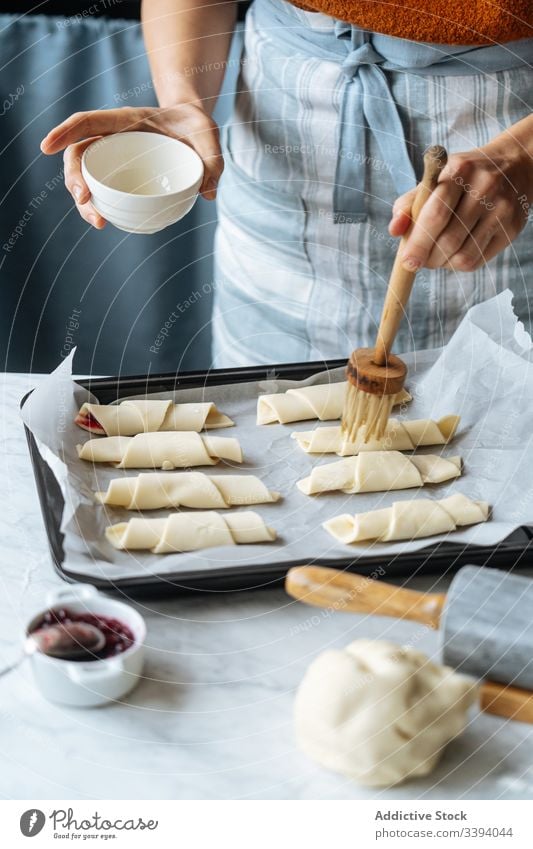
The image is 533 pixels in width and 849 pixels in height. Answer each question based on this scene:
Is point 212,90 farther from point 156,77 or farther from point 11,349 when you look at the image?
point 11,349

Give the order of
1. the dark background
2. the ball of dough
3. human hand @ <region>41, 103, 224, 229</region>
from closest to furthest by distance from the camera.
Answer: the ball of dough
human hand @ <region>41, 103, 224, 229</region>
the dark background

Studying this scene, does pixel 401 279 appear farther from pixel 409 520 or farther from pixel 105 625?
pixel 105 625

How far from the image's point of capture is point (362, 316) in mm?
1431

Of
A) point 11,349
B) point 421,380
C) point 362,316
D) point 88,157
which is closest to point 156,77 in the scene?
point 88,157

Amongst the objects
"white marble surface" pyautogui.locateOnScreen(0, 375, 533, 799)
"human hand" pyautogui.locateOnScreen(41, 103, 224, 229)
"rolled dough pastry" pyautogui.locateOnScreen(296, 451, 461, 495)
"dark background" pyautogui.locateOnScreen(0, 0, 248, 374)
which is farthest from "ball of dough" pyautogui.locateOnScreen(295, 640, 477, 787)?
"dark background" pyautogui.locateOnScreen(0, 0, 248, 374)

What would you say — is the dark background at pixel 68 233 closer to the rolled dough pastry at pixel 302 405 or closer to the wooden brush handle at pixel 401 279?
the rolled dough pastry at pixel 302 405

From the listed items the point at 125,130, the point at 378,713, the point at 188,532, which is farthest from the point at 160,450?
the point at 378,713

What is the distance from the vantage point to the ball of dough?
0.78 meters

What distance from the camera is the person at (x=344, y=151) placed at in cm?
117

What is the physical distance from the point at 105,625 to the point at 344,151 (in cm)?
73

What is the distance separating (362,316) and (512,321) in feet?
0.70

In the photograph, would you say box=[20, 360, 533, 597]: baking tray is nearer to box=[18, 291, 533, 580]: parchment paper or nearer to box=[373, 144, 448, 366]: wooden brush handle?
box=[18, 291, 533, 580]: parchment paper

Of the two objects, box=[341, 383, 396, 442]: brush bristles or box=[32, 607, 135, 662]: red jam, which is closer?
box=[32, 607, 135, 662]: red jam

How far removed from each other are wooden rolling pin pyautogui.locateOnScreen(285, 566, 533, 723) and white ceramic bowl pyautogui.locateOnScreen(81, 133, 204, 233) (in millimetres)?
444
